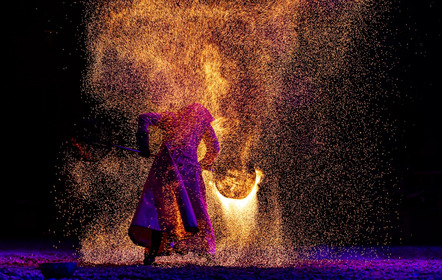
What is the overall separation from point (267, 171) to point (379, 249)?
235cm

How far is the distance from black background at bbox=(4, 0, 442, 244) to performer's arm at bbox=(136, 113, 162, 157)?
3.76 metres

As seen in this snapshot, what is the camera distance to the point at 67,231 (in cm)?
844

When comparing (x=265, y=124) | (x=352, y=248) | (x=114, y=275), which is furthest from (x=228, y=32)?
(x=114, y=275)

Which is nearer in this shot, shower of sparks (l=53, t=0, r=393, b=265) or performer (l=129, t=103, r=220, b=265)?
performer (l=129, t=103, r=220, b=265)

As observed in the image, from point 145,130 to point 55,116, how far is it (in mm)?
4456

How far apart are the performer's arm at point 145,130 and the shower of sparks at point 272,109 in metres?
2.63

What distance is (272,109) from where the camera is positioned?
8.02m

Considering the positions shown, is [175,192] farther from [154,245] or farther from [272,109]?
[272,109]

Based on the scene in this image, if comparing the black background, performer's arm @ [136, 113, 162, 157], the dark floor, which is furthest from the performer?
the black background

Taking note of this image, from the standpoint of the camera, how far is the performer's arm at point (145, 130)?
182 inches

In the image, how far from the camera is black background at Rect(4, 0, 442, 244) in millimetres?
8023

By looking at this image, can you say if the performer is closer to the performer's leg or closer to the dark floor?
the performer's leg

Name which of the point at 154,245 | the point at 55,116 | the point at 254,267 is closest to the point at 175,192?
the point at 154,245

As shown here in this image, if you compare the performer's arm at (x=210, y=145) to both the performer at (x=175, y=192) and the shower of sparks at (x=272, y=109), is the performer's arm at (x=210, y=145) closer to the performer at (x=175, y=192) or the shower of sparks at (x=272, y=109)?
the performer at (x=175, y=192)
